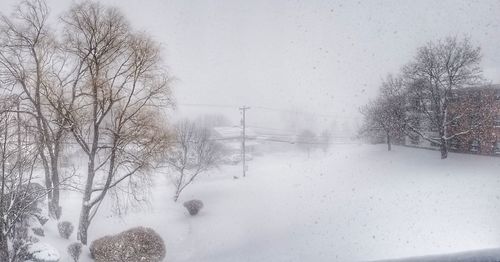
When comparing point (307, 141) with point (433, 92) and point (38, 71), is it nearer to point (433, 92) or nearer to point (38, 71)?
point (433, 92)

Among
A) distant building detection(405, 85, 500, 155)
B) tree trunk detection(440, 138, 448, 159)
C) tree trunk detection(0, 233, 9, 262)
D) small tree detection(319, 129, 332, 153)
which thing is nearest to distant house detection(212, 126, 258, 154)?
small tree detection(319, 129, 332, 153)

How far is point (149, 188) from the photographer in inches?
114

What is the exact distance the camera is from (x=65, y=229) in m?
2.48

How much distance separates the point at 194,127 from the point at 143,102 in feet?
1.72

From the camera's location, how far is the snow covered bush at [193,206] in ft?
9.95

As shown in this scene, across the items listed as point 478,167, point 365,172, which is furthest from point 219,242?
point 478,167

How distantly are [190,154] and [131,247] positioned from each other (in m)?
1.11

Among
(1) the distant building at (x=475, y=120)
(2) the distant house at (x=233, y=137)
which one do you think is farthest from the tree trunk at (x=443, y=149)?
(2) the distant house at (x=233, y=137)

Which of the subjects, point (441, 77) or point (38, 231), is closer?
point (38, 231)

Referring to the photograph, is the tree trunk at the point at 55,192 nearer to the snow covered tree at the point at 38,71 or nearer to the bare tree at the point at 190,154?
the snow covered tree at the point at 38,71

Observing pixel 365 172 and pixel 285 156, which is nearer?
pixel 285 156

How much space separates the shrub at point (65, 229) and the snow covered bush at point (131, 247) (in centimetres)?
22

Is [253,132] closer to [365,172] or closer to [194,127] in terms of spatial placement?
[194,127]

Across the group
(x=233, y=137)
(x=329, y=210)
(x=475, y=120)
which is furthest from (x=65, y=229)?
(x=475, y=120)
